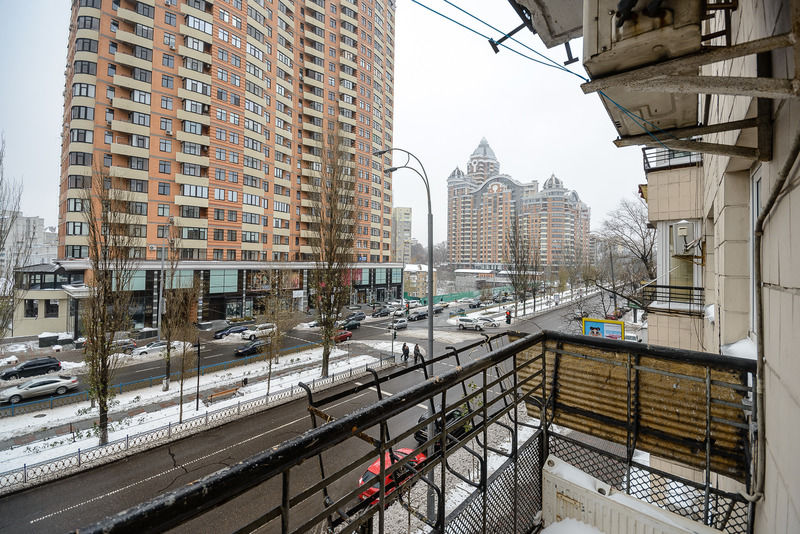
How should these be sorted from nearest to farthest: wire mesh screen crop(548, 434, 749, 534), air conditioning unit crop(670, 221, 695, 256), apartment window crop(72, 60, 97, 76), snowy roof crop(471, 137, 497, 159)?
wire mesh screen crop(548, 434, 749, 534), air conditioning unit crop(670, 221, 695, 256), apartment window crop(72, 60, 97, 76), snowy roof crop(471, 137, 497, 159)

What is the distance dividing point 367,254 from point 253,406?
1112 inches

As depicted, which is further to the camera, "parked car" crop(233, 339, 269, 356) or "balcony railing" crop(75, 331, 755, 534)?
"parked car" crop(233, 339, 269, 356)

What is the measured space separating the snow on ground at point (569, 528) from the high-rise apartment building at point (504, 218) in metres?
78.4

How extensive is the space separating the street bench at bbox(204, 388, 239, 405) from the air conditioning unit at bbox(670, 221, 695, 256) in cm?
1626

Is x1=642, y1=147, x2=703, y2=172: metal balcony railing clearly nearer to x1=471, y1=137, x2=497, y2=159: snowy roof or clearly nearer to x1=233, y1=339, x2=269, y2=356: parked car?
x1=233, y1=339, x2=269, y2=356: parked car

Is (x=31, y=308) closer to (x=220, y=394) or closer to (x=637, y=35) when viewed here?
(x=220, y=394)

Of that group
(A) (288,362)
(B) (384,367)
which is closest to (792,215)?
(B) (384,367)

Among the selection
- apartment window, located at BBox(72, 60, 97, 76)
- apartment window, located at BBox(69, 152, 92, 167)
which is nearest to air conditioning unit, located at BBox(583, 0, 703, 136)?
apartment window, located at BBox(69, 152, 92, 167)

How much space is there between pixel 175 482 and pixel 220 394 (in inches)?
244

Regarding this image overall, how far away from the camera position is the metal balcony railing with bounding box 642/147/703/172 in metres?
7.78

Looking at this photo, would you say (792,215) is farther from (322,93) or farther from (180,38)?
(322,93)

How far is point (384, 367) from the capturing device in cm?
1867

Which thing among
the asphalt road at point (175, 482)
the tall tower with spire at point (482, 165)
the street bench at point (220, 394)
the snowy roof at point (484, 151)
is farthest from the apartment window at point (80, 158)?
the snowy roof at point (484, 151)

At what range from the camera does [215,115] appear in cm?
2861
